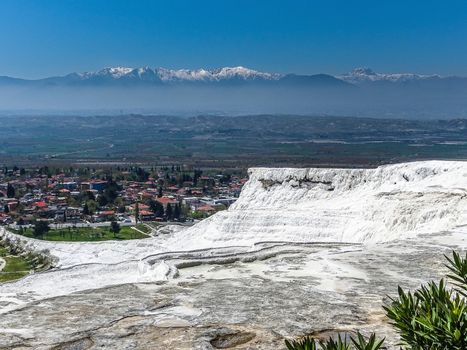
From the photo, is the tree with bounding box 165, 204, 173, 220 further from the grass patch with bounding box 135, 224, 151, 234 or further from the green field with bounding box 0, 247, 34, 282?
the green field with bounding box 0, 247, 34, 282

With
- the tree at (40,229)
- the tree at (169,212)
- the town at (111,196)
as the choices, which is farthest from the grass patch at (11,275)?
the tree at (169,212)

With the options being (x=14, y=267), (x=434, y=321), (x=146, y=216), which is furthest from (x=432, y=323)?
(x=146, y=216)

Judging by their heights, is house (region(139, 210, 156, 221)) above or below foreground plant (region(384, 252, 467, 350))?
below

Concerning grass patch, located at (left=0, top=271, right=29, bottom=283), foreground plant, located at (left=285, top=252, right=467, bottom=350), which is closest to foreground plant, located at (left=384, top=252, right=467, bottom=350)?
foreground plant, located at (left=285, top=252, right=467, bottom=350)

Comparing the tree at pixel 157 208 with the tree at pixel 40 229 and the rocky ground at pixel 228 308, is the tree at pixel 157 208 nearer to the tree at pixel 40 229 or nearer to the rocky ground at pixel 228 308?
the tree at pixel 40 229

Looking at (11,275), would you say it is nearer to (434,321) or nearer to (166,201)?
(434,321)
